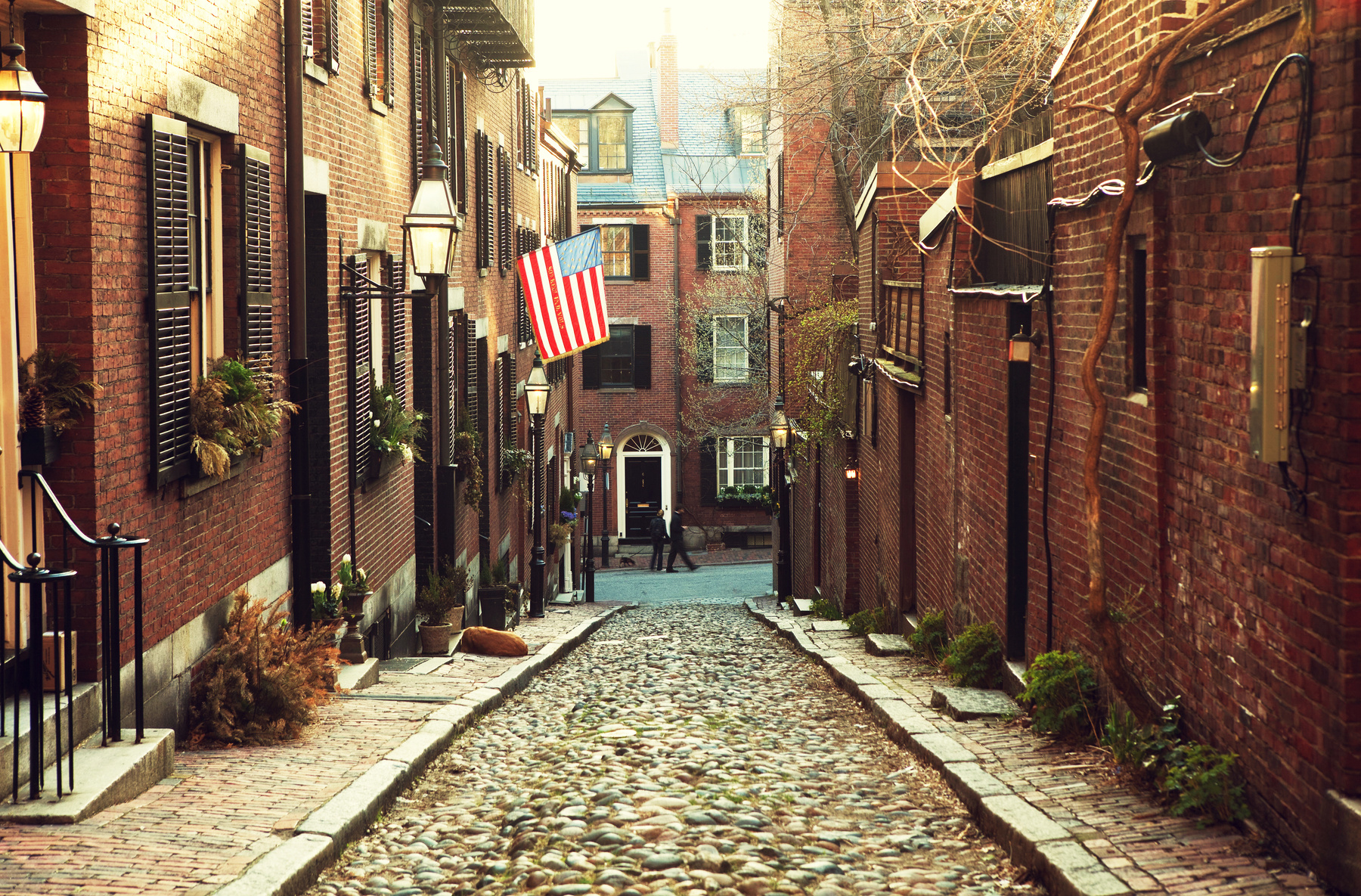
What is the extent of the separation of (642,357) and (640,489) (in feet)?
13.2

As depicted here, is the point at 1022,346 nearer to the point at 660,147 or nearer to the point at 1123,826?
the point at 1123,826

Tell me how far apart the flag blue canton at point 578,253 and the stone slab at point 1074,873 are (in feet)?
45.4

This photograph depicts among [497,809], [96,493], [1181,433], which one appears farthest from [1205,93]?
[96,493]

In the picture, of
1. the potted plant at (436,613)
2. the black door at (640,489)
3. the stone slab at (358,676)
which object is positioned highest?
the stone slab at (358,676)

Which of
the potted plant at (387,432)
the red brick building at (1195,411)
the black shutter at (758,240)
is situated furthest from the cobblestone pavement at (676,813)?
the black shutter at (758,240)

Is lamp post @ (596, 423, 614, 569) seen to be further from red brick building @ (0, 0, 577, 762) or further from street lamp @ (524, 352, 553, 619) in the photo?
red brick building @ (0, 0, 577, 762)

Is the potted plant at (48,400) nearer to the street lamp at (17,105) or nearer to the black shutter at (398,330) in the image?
the street lamp at (17,105)

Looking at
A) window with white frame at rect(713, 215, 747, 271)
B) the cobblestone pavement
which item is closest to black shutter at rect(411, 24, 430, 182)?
the cobblestone pavement

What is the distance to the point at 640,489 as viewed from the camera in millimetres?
41250

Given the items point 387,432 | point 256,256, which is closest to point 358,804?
point 256,256

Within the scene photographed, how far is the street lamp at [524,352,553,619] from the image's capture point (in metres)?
21.2

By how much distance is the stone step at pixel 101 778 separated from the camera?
5.44 m

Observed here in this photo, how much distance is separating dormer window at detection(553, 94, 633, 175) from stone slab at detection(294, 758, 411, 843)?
120 feet

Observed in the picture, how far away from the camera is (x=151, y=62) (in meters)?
7.32
